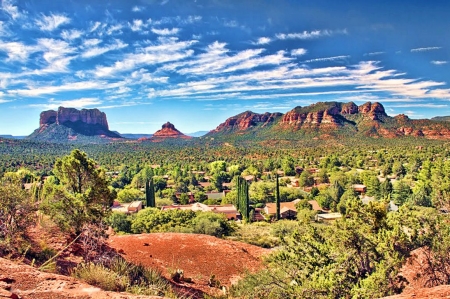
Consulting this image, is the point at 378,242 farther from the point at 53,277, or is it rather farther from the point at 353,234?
the point at 53,277

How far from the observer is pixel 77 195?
1098cm

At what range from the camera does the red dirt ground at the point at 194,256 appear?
12.6 metres

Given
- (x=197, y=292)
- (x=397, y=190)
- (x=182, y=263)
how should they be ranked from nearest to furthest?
(x=197, y=292), (x=182, y=263), (x=397, y=190)

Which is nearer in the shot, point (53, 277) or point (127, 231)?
point (53, 277)

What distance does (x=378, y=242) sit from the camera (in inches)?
319

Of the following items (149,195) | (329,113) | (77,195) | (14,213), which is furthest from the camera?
(329,113)

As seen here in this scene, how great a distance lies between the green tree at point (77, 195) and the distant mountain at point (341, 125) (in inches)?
5076

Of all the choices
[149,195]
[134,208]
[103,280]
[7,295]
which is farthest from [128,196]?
[7,295]

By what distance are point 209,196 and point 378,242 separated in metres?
43.0

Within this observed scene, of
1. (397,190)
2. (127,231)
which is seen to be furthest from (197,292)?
(397,190)

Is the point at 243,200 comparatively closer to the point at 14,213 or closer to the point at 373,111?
the point at 14,213

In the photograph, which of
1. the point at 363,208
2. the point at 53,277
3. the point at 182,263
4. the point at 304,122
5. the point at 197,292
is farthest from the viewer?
the point at 304,122

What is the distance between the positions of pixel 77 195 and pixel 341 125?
146 meters

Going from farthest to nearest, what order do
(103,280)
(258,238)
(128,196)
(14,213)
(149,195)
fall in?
(128,196)
(149,195)
(258,238)
(14,213)
(103,280)
